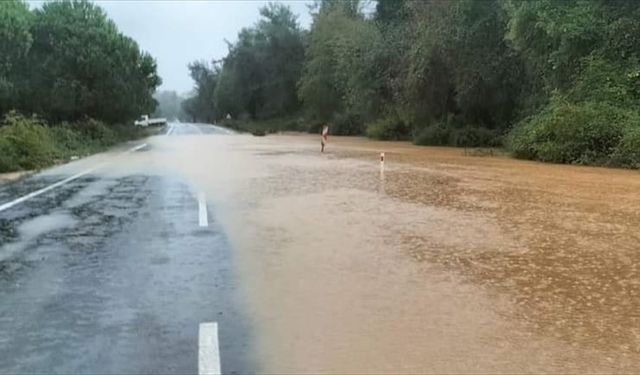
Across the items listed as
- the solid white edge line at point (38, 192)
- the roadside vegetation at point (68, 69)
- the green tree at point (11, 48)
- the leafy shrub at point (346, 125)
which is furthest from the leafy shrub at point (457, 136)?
the solid white edge line at point (38, 192)

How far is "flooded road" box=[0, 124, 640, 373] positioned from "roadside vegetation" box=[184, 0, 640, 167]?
1226cm

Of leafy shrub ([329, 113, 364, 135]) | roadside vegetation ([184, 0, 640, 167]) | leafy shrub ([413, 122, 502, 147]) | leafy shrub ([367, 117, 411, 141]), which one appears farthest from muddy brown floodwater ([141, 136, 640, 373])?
leafy shrub ([329, 113, 364, 135])

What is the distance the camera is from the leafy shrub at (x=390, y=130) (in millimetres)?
52519

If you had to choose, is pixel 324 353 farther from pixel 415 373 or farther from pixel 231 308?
pixel 231 308

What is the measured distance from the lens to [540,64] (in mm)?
32750

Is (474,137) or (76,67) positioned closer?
(474,137)

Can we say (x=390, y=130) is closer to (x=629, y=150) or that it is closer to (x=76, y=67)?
(x=76, y=67)

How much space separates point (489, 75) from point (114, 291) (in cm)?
3388

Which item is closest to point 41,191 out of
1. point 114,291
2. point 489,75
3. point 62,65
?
point 114,291

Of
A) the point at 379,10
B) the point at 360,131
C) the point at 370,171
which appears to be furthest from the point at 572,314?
the point at 379,10

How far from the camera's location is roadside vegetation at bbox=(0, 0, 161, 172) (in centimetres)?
4244

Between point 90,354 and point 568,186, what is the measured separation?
15.3m

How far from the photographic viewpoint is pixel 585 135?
1089 inches

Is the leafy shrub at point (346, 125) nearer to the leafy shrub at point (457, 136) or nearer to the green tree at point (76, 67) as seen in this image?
the leafy shrub at point (457, 136)
